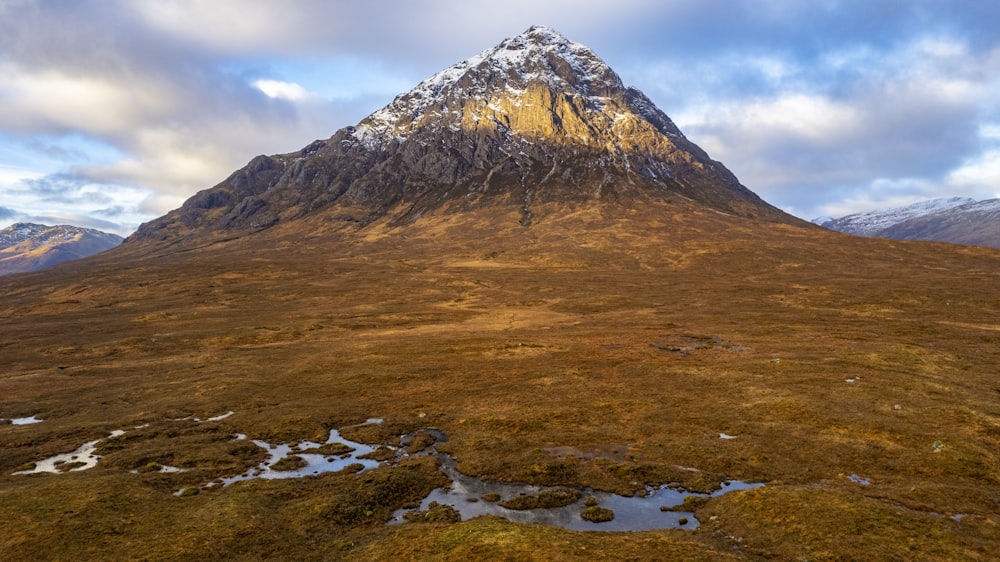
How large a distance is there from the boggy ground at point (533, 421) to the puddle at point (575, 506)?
3.76ft

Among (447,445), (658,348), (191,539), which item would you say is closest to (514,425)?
(447,445)

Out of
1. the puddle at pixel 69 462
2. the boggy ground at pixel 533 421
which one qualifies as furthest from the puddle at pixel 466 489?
the boggy ground at pixel 533 421

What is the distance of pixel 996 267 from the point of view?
169 metres

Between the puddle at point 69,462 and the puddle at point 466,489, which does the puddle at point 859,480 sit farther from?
the puddle at point 69,462

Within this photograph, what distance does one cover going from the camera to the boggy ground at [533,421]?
83.0ft

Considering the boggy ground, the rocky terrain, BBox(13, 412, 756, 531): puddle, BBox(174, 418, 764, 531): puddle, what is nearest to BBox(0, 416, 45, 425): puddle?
the rocky terrain

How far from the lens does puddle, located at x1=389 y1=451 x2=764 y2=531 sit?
27984mm

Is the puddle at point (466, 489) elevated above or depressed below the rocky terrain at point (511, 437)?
below

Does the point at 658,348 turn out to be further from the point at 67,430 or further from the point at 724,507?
the point at 67,430

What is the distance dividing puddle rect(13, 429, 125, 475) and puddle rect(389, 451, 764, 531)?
1020 inches

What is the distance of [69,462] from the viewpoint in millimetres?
38375

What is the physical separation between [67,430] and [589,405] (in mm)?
47698

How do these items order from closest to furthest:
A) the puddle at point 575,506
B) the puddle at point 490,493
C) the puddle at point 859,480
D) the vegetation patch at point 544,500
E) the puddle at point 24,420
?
the puddle at point 575,506, the puddle at point 490,493, the vegetation patch at point 544,500, the puddle at point 859,480, the puddle at point 24,420

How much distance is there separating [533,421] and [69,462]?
36038 millimetres
